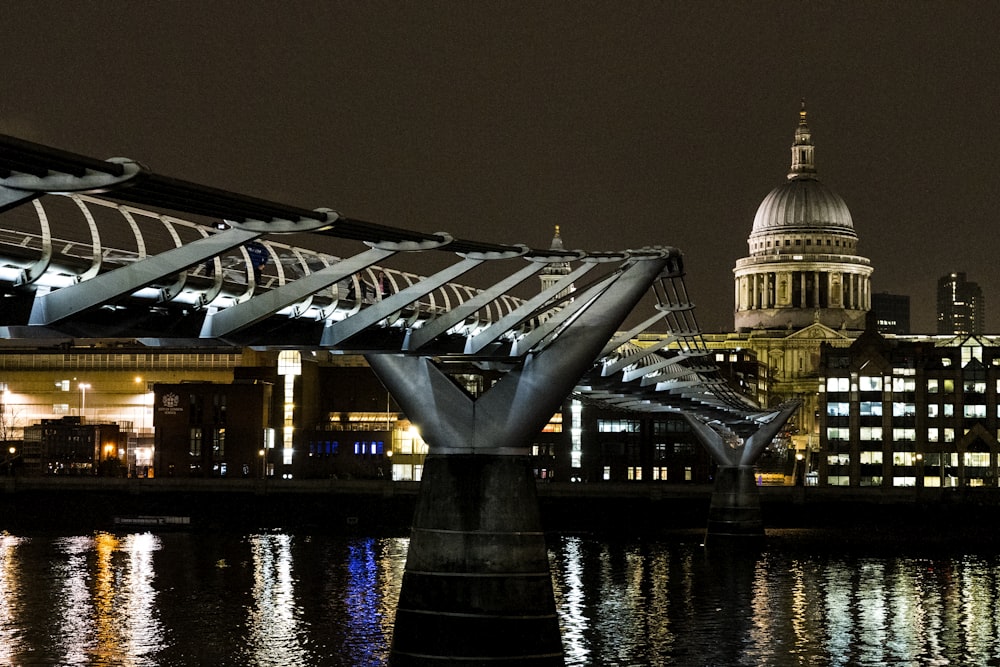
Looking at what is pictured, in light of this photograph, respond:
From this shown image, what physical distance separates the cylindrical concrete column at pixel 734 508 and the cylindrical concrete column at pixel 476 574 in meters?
54.4

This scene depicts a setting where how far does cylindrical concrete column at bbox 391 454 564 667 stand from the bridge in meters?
0.03

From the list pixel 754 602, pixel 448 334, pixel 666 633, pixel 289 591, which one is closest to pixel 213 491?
pixel 289 591

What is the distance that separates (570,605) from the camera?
60344 millimetres

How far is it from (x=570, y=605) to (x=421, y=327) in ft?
83.0

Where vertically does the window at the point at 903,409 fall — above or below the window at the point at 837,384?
below

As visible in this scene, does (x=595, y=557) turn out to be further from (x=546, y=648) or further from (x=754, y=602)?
(x=546, y=648)

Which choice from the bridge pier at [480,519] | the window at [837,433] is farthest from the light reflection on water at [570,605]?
the window at [837,433]

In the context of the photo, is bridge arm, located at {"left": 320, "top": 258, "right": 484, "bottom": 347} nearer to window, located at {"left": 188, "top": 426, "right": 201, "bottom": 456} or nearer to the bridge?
the bridge

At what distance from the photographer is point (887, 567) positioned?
3115 inches

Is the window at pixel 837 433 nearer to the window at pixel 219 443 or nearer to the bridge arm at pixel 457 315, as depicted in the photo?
the window at pixel 219 443

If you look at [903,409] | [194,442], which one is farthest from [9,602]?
[903,409]

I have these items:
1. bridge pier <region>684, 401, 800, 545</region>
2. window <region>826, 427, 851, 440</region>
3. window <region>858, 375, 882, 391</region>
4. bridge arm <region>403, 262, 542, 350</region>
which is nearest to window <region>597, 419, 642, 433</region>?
window <region>826, 427, 851, 440</region>

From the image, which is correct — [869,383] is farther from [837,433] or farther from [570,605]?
[570,605]

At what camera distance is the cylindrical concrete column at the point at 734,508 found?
92.3 metres
